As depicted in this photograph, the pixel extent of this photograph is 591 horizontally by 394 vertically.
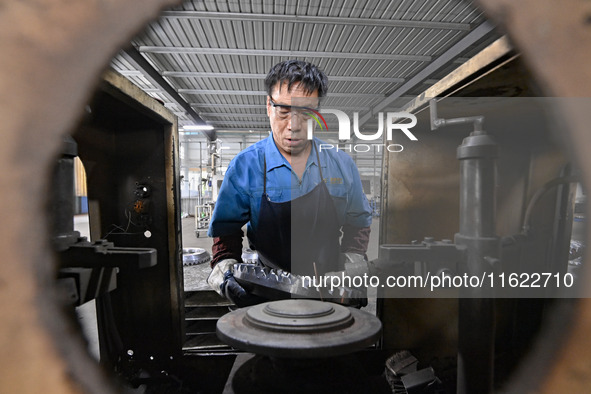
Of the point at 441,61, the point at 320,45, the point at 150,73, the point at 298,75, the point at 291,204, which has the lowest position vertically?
the point at 291,204

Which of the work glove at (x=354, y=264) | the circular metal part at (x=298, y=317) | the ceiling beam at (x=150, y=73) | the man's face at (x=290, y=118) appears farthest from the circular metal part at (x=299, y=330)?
the ceiling beam at (x=150, y=73)

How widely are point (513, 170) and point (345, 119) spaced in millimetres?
1009

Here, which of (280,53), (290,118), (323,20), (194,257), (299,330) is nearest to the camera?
(299,330)

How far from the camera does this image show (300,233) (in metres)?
1.62

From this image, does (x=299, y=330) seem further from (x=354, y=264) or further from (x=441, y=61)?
(x=441, y=61)

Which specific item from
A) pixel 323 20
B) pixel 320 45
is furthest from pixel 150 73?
pixel 323 20

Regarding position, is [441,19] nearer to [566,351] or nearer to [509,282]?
[509,282]

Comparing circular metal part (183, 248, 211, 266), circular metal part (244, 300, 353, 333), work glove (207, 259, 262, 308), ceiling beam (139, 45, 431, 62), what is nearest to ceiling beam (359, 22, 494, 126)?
ceiling beam (139, 45, 431, 62)

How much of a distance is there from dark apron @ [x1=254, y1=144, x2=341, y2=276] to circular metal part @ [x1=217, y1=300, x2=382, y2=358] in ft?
2.11

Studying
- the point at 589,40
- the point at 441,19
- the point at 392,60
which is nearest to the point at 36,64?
the point at 589,40

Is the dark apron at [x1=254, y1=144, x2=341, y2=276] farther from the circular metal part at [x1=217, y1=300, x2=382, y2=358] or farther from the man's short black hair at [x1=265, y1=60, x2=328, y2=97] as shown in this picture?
the circular metal part at [x1=217, y1=300, x2=382, y2=358]

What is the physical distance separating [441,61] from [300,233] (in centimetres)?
247

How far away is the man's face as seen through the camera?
1.35 metres

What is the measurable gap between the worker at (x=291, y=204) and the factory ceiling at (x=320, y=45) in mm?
844
